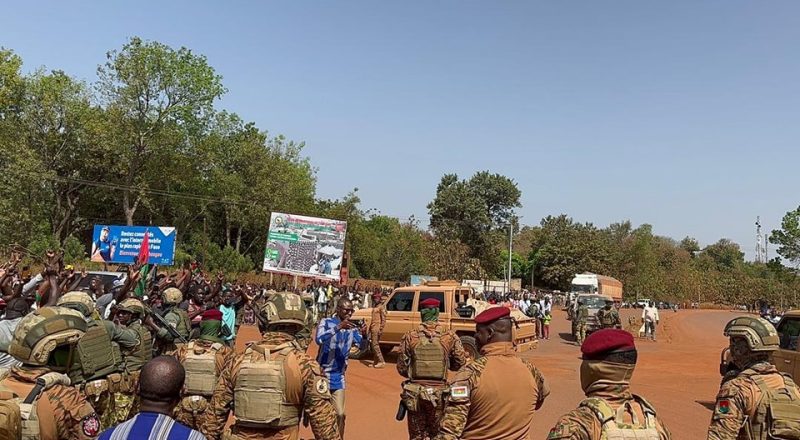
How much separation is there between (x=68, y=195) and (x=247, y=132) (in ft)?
52.5

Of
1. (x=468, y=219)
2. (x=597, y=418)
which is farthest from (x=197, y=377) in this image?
(x=468, y=219)

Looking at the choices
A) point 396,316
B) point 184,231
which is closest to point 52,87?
point 184,231

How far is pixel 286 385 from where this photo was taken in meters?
3.82

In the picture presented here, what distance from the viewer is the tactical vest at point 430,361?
5945 millimetres

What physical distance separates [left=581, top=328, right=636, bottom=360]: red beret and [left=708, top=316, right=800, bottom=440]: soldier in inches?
52.4

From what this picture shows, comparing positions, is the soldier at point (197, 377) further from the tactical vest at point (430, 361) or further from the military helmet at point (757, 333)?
the military helmet at point (757, 333)

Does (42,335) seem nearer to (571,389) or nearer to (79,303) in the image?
(79,303)

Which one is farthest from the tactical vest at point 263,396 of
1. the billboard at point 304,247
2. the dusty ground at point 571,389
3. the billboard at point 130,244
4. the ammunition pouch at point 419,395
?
the billboard at point 130,244

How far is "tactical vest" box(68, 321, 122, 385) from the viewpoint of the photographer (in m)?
4.27

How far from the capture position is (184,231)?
160 ft

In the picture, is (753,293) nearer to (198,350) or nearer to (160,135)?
(160,135)

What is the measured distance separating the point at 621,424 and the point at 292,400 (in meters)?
1.97

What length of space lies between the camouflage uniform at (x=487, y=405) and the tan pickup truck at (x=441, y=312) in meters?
10.6

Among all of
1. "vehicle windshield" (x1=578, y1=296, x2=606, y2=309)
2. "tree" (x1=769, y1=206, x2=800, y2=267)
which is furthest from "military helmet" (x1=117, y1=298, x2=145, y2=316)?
"tree" (x1=769, y1=206, x2=800, y2=267)
